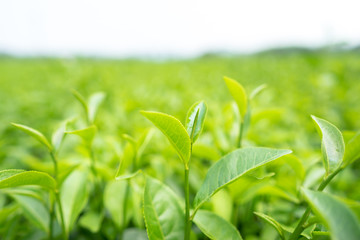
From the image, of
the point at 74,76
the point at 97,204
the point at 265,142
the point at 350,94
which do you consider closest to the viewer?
the point at 97,204

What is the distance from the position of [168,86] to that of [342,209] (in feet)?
8.83

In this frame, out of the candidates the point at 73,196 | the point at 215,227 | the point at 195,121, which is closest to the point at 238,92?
the point at 195,121

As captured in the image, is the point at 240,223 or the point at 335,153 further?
the point at 240,223

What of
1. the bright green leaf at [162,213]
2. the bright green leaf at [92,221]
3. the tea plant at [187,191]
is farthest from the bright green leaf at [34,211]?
the bright green leaf at [162,213]

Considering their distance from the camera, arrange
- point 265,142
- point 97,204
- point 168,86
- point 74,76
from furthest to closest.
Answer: point 168,86 → point 74,76 → point 265,142 → point 97,204

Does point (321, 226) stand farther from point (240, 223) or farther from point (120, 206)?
point (120, 206)

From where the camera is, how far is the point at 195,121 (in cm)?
54

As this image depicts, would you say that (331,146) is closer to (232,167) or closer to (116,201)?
(232,167)

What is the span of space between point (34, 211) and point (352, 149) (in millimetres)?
827

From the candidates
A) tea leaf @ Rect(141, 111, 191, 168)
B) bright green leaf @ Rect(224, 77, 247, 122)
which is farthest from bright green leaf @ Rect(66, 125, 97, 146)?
bright green leaf @ Rect(224, 77, 247, 122)

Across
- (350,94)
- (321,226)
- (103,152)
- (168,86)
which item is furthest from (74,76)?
(321,226)

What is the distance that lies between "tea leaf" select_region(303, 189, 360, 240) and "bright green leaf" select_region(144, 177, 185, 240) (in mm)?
322

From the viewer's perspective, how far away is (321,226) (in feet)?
1.86

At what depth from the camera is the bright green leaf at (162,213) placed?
590mm
